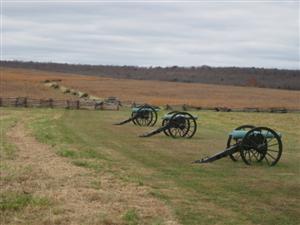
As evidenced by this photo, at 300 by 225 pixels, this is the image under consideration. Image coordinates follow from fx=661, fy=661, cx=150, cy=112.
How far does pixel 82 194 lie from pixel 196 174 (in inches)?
146

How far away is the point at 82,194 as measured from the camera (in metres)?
11.9

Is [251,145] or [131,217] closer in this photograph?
[131,217]

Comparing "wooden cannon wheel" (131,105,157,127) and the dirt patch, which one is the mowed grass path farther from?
"wooden cannon wheel" (131,105,157,127)

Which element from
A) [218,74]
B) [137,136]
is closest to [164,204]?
[137,136]

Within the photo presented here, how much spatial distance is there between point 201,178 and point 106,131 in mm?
14146

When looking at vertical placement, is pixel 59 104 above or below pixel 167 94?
below

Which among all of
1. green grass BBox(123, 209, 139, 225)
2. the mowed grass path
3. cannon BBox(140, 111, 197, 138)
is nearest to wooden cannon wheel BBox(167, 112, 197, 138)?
cannon BBox(140, 111, 197, 138)

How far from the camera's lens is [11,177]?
14094 millimetres

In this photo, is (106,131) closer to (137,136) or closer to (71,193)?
(137,136)

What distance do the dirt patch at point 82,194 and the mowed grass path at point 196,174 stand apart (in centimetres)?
31

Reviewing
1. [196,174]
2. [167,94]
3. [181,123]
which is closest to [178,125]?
[181,123]

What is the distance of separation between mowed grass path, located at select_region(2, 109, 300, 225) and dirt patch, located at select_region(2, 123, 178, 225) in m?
0.31

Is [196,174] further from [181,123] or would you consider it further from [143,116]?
[143,116]

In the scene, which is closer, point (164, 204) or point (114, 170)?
point (164, 204)
